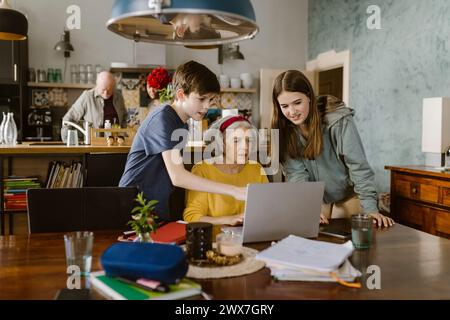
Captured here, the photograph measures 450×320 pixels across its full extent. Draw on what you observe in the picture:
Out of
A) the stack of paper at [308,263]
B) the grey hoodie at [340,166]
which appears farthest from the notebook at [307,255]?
the grey hoodie at [340,166]

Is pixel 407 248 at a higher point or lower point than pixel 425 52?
lower

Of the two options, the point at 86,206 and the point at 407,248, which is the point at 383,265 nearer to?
the point at 407,248

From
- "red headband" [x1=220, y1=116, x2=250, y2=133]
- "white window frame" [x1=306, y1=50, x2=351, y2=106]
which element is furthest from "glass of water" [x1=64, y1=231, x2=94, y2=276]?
"white window frame" [x1=306, y1=50, x2=351, y2=106]

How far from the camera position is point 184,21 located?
4.54ft

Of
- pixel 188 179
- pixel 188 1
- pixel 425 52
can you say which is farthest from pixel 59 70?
pixel 188 1

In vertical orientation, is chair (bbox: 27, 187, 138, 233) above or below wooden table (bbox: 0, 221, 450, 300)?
above

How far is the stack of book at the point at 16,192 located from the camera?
128 inches

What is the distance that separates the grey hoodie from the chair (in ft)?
2.85

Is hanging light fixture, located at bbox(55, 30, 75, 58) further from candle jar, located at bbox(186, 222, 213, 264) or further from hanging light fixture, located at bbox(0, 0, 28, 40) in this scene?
candle jar, located at bbox(186, 222, 213, 264)

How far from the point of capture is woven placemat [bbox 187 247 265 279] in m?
1.20

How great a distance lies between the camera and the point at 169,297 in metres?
1.04

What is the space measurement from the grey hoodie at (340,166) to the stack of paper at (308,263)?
91 centimetres

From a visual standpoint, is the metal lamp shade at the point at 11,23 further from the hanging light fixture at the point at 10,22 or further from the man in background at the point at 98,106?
the man in background at the point at 98,106
